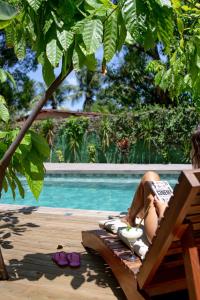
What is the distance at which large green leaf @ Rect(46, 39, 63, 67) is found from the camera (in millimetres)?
2115

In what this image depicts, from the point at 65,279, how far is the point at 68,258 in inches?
16.4

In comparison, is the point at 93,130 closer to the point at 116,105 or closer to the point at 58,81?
the point at 116,105

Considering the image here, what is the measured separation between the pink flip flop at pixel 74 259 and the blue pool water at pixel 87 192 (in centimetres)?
654

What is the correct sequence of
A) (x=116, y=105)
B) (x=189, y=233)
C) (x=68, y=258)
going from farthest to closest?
(x=116, y=105)
(x=68, y=258)
(x=189, y=233)

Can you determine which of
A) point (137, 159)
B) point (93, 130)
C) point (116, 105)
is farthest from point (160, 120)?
point (116, 105)

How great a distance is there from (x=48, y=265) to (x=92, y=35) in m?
2.67

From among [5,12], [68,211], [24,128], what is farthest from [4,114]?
[68,211]

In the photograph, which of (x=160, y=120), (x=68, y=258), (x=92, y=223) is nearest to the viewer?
(x=68, y=258)

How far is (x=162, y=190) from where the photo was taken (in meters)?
3.49

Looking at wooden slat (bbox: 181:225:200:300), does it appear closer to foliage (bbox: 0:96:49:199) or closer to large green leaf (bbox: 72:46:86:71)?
large green leaf (bbox: 72:46:86:71)

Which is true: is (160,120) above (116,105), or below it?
above

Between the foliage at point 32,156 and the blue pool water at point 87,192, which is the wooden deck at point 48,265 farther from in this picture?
the blue pool water at point 87,192

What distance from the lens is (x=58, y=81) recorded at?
9.67ft

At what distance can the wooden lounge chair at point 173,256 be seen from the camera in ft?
6.34
